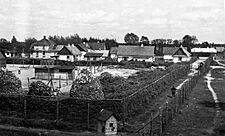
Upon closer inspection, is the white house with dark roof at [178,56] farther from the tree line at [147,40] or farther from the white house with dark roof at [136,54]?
the tree line at [147,40]

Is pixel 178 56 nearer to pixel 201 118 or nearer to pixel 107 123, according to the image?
pixel 201 118

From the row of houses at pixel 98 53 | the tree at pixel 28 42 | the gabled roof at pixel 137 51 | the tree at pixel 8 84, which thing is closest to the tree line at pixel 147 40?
the tree at pixel 28 42

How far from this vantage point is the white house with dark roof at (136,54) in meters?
81.9

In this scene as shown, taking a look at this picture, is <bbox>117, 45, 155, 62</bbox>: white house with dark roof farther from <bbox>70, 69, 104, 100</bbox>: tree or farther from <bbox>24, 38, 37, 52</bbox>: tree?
<bbox>70, 69, 104, 100</bbox>: tree

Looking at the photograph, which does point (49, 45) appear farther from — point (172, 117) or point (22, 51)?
point (172, 117)

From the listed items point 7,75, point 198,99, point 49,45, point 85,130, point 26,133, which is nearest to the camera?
point 26,133

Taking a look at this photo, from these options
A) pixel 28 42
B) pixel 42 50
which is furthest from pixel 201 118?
pixel 28 42

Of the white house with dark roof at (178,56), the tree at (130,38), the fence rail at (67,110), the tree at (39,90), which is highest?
the tree at (130,38)

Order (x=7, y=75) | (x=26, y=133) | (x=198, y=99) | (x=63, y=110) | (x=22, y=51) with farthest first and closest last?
(x=22, y=51) < (x=198, y=99) < (x=7, y=75) < (x=63, y=110) < (x=26, y=133)

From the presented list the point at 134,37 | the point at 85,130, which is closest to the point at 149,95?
the point at 85,130

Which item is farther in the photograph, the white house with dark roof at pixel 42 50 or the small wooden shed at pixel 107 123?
the white house with dark roof at pixel 42 50

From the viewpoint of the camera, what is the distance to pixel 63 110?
17938 millimetres

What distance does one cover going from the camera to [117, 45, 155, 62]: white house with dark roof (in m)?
81.9

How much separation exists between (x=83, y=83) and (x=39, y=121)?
5031 mm
